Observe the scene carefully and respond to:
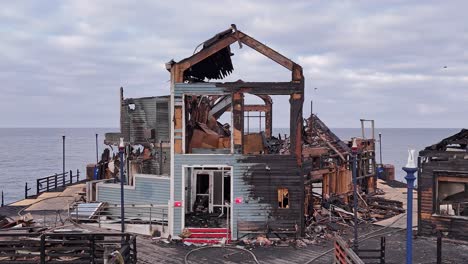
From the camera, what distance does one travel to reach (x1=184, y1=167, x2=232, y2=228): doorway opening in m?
25.3

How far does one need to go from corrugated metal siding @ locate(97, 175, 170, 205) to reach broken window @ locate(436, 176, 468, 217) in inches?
540

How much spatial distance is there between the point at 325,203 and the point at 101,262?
15.1 metres

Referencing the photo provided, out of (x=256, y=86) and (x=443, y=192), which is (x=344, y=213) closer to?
(x=443, y=192)

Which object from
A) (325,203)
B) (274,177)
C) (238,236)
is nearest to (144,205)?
(238,236)

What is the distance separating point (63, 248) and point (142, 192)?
8007mm

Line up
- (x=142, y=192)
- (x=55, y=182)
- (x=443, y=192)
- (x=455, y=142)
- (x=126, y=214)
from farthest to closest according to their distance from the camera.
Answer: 1. (x=55, y=182)
2. (x=126, y=214)
3. (x=142, y=192)
4. (x=443, y=192)
5. (x=455, y=142)

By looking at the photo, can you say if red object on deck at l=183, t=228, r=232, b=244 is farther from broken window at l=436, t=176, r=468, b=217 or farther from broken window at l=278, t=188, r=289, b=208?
broken window at l=436, t=176, r=468, b=217

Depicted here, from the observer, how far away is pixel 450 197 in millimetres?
24156

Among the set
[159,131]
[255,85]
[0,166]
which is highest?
[255,85]

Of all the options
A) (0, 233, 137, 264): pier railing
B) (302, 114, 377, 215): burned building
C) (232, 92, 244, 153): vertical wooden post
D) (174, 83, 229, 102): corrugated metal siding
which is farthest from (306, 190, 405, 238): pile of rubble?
(0, 233, 137, 264): pier railing

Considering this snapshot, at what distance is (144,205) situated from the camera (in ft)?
81.0

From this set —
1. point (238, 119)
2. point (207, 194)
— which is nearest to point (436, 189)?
point (238, 119)

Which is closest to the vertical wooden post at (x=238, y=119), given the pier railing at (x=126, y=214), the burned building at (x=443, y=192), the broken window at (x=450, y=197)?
the pier railing at (x=126, y=214)

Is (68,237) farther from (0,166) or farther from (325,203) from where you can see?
(0,166)
